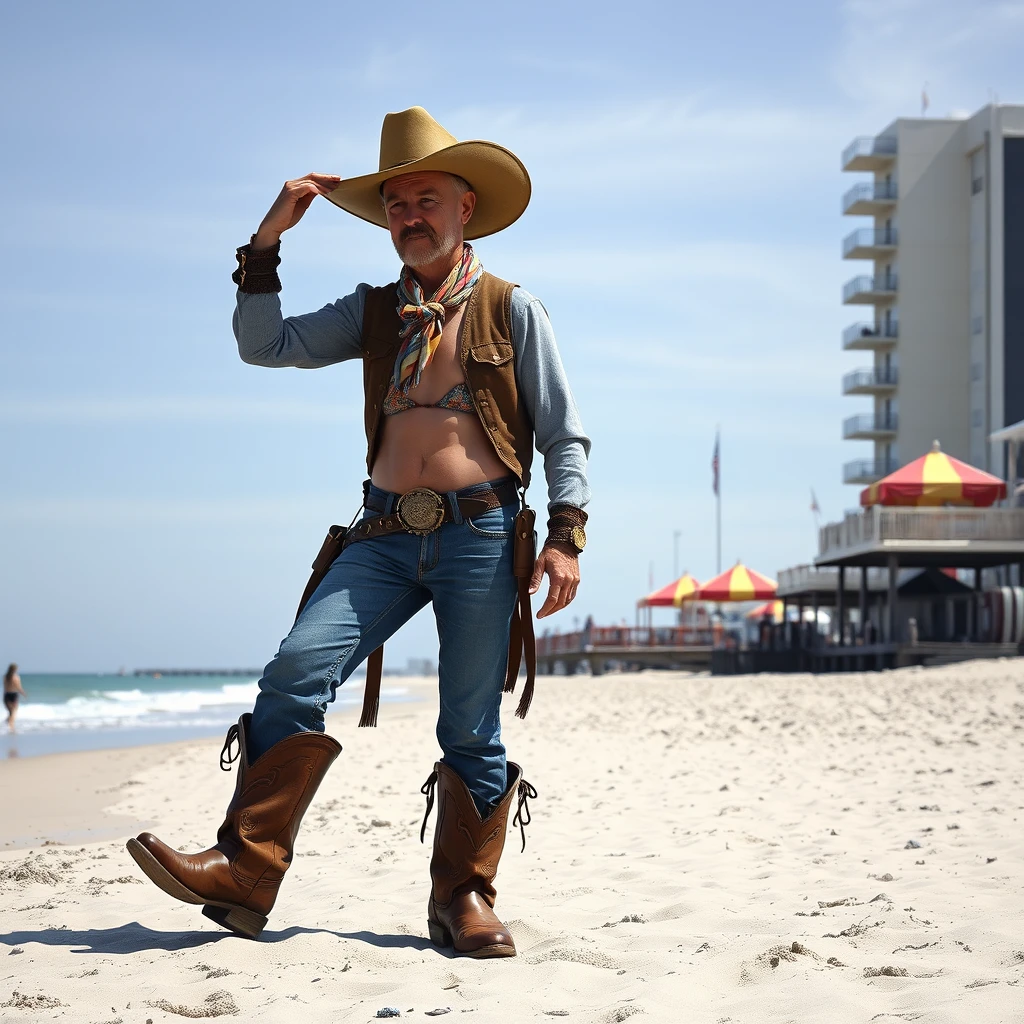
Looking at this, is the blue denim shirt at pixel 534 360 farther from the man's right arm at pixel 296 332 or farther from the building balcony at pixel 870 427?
the building balcony at pixel 870 427

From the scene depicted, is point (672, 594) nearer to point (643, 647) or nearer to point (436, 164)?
point (643, 647)

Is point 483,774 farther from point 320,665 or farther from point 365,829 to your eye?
point 365,829

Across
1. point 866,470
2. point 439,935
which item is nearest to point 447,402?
point 439,935

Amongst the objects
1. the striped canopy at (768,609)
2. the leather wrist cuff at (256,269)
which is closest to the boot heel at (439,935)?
the leather wrist cuff at (256,269)

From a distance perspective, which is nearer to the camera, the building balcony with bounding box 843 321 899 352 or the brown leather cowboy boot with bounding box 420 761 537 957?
the brown leather cowboy boot with bounding box 420 761 537 957

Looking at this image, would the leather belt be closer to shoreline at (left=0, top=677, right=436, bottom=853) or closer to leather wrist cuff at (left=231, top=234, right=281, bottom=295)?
leather wrist cuff at (left=231, top=234, right=281, bottom=295)

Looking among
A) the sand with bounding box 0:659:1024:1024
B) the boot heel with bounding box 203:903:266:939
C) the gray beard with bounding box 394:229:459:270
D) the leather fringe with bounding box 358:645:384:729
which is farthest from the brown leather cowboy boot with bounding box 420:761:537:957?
the gray beard with bounding box 394:229:459:270

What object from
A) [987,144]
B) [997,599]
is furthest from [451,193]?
[987,144]

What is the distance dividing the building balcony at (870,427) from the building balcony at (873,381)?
1159 mm

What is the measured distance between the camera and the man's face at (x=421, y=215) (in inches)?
139

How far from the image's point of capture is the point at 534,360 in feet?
11.6

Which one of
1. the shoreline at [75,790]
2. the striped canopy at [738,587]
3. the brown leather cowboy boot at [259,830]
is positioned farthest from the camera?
the striped canopy at [738,587]

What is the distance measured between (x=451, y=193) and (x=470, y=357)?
0.49 metres

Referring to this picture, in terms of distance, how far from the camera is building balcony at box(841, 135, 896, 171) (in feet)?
186
